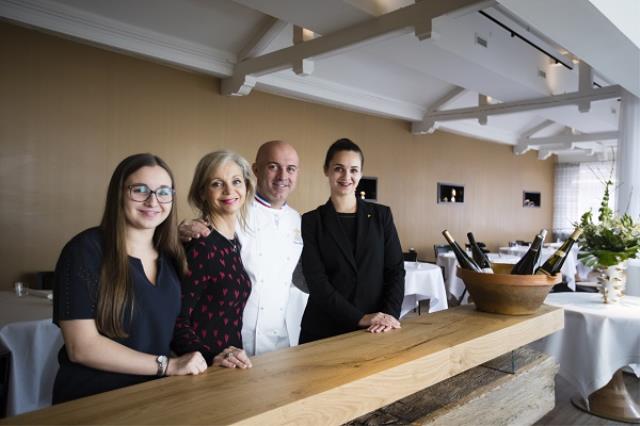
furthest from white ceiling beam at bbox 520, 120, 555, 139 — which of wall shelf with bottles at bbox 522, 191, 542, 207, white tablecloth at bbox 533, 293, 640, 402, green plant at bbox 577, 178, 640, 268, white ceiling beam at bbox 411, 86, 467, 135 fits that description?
white tablecloth at bbox 533, 293, 640, 402

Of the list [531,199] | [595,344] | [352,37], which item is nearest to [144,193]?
[595,344]

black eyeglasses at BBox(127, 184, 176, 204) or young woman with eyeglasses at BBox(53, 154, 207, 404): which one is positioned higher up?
black eyeglasses at BBox(127, 184, 176, 204)

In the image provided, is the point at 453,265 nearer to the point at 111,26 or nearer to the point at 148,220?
the point at 111,26

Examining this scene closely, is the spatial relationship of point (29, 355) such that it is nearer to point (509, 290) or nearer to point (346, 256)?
point (346, 256)

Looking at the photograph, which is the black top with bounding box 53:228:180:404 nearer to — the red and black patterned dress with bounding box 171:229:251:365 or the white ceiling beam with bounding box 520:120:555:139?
the red and black patterned dress with bounding box 171:229:251:365

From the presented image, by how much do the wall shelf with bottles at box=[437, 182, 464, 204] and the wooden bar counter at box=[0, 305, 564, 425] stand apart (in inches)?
331

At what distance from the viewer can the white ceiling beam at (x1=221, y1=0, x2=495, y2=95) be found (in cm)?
407

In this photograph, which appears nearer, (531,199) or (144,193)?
(144,193)

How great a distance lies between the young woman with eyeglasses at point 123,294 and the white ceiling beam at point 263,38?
4.60 meters

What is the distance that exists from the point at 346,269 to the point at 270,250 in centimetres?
32

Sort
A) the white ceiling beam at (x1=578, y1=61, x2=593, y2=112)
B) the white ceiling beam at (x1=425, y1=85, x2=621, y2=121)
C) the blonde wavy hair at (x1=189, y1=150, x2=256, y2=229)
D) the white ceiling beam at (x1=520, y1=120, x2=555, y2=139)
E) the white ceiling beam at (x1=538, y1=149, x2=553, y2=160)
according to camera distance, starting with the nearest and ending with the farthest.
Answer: the blonde wavy hair at (x1=189, y1=150, x2=256, y2=229), the white ceiling beam at (x1=425, y1=85, x2=621, y2=121), the white ceiling beam at (x1=578, y1=61, x2=593, y2=112), the white ceiling beam at (x1=520, y1=120, x2=555, y2=139), the white ceiling beam at (x1=538, y1=149, x2=553, y2=160)

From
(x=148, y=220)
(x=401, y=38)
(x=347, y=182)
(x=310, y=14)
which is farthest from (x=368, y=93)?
(x=148, y=220)

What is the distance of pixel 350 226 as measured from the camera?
2.04m

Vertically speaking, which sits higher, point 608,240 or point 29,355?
point 608,240
